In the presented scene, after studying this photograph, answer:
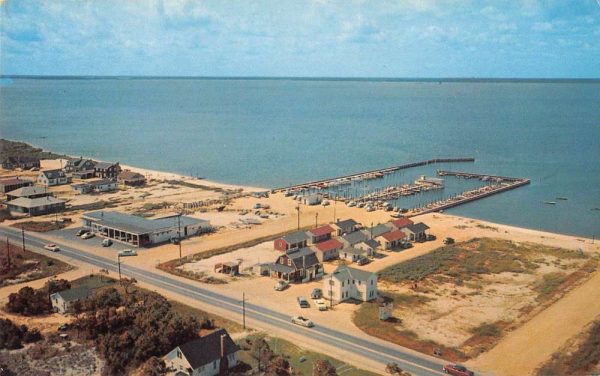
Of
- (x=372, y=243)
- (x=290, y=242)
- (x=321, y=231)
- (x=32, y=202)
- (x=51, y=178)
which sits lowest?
(x=372, y=243)

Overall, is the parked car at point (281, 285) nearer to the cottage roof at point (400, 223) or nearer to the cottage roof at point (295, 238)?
the cottage roof at point (295, 238)

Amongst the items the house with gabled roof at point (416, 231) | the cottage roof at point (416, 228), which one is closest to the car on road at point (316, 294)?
the house with gabled roof at point (416, 231)

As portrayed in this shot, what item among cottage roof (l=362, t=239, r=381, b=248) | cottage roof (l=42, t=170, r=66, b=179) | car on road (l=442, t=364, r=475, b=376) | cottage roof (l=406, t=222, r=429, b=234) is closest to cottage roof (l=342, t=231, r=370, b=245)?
cottage roof (l=362, t=239, r=381, b=248)

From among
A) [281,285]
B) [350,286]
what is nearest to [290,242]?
[281,285]

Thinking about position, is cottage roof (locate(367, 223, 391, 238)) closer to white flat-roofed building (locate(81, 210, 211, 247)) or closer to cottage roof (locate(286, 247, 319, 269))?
cottage roof (locate(286, 247, 319, 269))

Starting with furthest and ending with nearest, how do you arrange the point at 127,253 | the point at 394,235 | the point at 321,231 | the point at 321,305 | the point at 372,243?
the point at 321,231, the point at 394,235, the point at 372,243, the point at 127,253, the point at 321,305

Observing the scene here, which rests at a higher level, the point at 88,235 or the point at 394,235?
the point at 394,235

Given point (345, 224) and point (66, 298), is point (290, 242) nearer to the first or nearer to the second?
point (345, 224)
